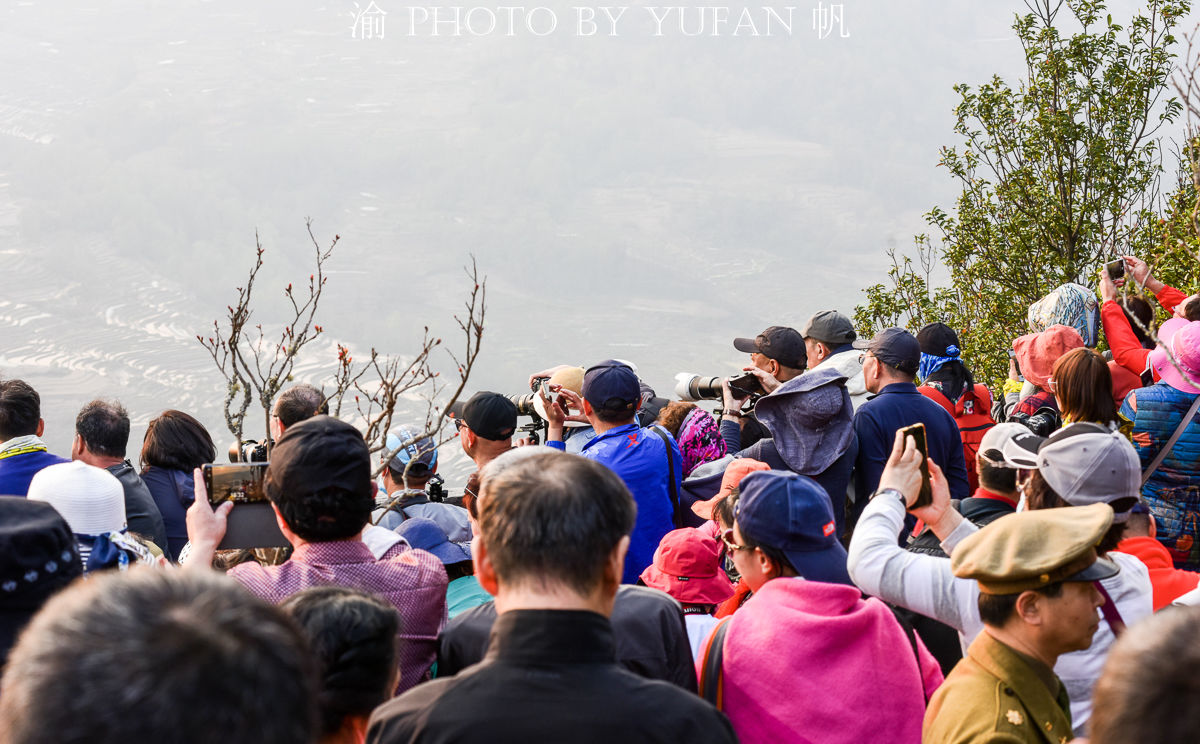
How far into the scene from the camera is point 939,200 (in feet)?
525

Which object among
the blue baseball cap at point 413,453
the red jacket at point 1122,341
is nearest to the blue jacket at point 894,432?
the red jacket at point 1122,341

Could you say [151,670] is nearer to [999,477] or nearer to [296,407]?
[999,477]

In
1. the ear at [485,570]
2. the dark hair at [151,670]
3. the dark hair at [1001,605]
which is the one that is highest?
the dark hair at [151,670]

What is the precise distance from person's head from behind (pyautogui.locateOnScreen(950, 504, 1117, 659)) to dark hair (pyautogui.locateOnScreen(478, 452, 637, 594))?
812 mm

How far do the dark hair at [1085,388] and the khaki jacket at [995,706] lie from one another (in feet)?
6.54

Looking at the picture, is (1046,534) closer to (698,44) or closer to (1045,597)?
(1045,597)

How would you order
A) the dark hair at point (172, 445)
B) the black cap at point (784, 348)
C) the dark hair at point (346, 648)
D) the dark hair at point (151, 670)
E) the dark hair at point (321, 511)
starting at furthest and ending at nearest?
1. the black cap at point (784, 348)
2. the dark hair at point (172, 445)
3. the dark hair at point (321, 511)
4. the dark hair at point (346, 648)
5. the dark hair at point (151, 670)

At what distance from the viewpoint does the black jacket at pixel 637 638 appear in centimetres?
222

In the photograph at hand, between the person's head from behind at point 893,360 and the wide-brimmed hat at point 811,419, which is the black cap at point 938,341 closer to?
the person's head from behind at point 893,360

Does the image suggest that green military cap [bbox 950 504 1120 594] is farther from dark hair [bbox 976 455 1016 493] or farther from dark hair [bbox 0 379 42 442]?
dark hair [bbox 0 379 42 442]

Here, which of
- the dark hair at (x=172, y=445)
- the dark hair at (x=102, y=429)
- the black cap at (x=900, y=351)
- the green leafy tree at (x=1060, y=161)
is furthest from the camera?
the green leafy tree at (x=1060, y=161)

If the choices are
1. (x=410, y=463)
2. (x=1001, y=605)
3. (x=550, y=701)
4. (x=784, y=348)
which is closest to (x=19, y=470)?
(x=410, y=463)

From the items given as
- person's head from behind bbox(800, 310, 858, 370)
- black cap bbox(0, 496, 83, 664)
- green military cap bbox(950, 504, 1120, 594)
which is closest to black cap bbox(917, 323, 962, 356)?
person's head from behind bbox(800, 310, 858, 370)

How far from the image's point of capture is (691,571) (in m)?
3.18
